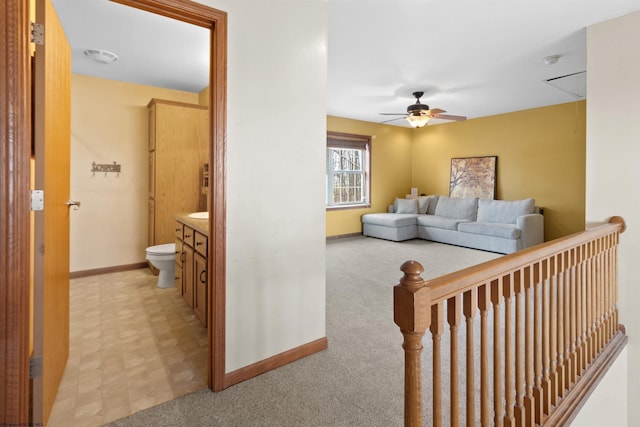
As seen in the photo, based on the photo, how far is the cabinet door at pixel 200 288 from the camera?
97.7 inches

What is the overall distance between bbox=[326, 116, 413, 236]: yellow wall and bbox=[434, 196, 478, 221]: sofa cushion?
1.22 meters

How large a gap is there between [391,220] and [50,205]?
18.8ft

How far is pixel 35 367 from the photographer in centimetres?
143

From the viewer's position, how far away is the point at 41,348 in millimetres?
1466

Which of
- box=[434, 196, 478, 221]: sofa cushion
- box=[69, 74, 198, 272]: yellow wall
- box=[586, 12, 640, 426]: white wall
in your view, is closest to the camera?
box=[586, 12, 640, 426]: white wall

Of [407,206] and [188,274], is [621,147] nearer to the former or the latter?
[188,274]

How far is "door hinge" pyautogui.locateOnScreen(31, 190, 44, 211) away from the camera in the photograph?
4.51 feet

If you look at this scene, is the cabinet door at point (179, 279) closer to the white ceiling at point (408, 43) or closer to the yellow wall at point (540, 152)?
the white ceiling at point (408, 43)

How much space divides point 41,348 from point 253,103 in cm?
156

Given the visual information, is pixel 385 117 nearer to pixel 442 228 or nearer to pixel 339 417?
pixel 442 228

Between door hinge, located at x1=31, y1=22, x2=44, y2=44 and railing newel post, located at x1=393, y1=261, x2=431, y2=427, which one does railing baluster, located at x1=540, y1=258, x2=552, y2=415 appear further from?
door hinge, located at x1=31, y1=22, x2=44, y2=44

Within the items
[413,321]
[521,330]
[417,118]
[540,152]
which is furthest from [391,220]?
[413,321]

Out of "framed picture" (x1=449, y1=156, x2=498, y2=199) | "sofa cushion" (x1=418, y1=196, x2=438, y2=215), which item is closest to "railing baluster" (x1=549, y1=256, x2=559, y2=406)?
"framed picture" (x1=449, y1=156, x2=498, y2=199)

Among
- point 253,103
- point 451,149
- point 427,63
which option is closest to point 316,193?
point 253,103
